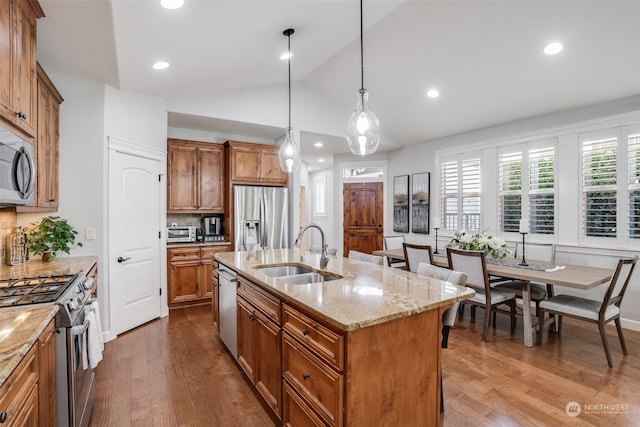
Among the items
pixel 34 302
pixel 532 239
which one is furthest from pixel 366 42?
pixel 34 302

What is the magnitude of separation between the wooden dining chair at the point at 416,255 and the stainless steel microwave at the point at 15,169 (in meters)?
3.61

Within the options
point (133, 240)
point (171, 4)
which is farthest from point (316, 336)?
point (133, 240)

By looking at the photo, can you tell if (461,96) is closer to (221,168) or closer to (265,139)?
(265,139)

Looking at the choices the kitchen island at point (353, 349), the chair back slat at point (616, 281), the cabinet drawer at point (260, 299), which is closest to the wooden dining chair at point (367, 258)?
the kitchen island at point (353, 349)

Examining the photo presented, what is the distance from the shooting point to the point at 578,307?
297 centimetres

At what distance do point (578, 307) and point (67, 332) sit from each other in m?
3.92

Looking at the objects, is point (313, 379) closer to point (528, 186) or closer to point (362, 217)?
point (528, 186)

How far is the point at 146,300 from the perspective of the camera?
385 centimetres

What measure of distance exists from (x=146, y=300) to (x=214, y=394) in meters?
1.98

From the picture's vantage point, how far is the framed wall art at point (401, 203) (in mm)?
6277

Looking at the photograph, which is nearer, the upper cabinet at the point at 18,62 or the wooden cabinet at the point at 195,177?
the upper cabinet at the point at 18,62

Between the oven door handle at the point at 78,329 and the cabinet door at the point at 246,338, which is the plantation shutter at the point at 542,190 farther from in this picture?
the oven door handle at the point at 78,329

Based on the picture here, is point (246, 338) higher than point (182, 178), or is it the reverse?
point (182, 178)

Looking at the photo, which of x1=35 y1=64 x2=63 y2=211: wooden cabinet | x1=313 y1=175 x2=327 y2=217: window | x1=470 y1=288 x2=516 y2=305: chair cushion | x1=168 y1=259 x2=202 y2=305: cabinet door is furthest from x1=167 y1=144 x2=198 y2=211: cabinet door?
x1=313 y1=175 x2=327 y2=217: window
